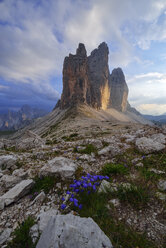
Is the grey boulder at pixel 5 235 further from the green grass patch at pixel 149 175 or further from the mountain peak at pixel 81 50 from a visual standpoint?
the mountain peak at pixel 81 50

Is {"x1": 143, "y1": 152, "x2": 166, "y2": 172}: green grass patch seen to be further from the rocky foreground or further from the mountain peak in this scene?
the mountain peak

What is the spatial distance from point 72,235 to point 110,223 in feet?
3.60

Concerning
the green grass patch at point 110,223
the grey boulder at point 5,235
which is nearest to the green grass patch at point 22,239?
the grey boulder at point 5,235

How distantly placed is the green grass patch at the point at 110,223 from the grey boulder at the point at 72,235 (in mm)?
396

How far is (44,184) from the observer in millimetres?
4613

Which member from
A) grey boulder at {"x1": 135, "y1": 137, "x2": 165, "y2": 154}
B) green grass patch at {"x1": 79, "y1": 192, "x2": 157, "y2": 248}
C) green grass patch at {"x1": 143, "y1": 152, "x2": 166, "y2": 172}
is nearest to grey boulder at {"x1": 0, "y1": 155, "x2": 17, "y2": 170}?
green grass patch at {"x1": 79, "y1": 192, "x2": 157, "y2": 248}

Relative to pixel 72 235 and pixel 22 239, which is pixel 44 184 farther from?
pixel 72 235

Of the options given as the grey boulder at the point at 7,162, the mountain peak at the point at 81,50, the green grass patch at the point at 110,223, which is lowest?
the grey boulder at the point at 7,162

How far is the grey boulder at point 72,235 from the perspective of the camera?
2.07m

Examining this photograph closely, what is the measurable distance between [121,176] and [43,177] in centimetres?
355

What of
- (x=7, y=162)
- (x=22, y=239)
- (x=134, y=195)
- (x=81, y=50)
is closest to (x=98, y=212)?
(x=134, y=195)

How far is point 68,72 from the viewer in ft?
531

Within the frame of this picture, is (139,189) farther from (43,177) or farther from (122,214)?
(43,177)

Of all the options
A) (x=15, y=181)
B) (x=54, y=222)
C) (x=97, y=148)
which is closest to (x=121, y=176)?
(x=54, y=222)
